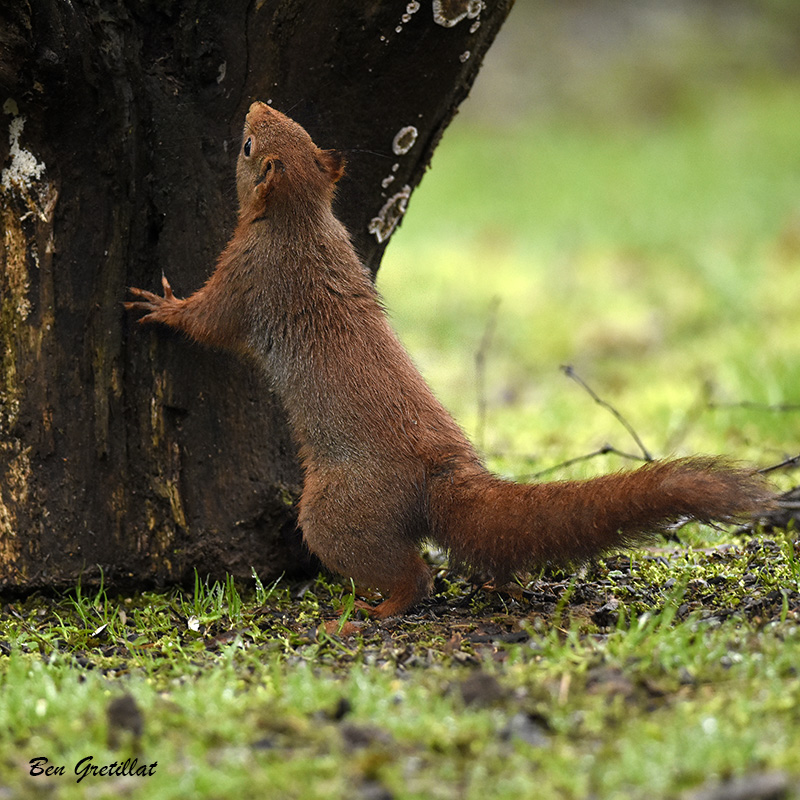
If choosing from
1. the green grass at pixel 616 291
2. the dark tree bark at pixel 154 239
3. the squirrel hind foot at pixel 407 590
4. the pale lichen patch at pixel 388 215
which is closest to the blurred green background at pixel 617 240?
the green grass at pixel 616 291

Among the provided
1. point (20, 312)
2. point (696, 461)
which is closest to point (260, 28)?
point (20, 312)

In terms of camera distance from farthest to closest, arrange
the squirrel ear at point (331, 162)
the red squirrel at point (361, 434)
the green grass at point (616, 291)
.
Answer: the green grass at point (616, 291)
the squirrel ear at point (331, 162)
the red squirrel at point (361, 434)

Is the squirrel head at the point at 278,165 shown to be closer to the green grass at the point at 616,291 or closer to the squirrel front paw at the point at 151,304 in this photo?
the squirrel front paw at the point at 151,304

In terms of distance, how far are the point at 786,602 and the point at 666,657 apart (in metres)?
0.60

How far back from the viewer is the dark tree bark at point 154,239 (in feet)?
11.6

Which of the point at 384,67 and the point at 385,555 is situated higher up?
the point at 384,67

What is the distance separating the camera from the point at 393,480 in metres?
3.35

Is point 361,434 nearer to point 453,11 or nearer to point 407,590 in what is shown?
point 407,590

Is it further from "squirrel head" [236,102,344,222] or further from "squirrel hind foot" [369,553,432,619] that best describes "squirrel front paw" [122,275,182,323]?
"squirrel hind foot" [369,553,432,619]

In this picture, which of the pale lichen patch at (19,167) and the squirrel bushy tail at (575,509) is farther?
the pale lichen patch at (19,167)

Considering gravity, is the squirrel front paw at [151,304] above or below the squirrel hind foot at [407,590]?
above

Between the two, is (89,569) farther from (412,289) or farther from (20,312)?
(412,289)

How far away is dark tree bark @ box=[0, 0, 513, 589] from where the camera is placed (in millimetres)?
3535

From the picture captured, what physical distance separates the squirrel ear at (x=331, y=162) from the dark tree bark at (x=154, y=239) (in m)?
0.08
